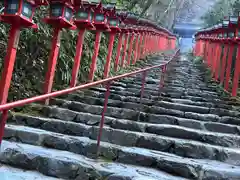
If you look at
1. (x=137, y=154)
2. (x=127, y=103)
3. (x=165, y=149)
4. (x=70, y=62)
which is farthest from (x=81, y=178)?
(x=70, y=62)

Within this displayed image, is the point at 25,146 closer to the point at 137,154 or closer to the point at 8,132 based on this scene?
the point at 8,132

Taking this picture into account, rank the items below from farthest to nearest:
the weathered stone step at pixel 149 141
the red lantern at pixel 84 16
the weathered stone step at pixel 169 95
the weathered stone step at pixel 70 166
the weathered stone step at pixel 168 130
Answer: the weathered stone step at pixel 169 95 → the red lantern at pixel 84 16 → the weathered stone step at pixel 168 130 → the weathered stone step at pixel 149 141 → the weathered stone step at pixel 70 166

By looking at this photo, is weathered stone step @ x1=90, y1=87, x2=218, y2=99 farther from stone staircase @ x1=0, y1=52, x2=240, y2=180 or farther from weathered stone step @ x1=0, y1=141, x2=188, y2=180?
weathered stone step @ x1=0, y1=141, x2=188, y2=180

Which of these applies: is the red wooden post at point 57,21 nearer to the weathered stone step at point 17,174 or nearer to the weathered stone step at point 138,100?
the weathered stone step at point 138,100

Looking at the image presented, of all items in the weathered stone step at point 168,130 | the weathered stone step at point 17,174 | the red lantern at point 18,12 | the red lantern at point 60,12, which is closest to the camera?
the weathered stone step at point 17,174

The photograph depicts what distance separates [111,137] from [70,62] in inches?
134

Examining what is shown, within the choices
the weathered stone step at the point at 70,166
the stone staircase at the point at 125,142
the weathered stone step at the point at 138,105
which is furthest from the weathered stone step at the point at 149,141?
the weathered stone step at the point at 138,105

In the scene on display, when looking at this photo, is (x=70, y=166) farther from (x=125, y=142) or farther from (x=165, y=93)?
(x=165, y=93)

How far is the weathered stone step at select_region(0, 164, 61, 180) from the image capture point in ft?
10.5

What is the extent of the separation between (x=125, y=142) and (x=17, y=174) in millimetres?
1575

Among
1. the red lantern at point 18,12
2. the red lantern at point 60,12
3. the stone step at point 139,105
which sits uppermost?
the red lantern at point 60,12

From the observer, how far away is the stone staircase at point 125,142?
3479 millimetres

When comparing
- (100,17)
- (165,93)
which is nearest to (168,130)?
(165,93)

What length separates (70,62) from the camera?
→ 7344 mm
